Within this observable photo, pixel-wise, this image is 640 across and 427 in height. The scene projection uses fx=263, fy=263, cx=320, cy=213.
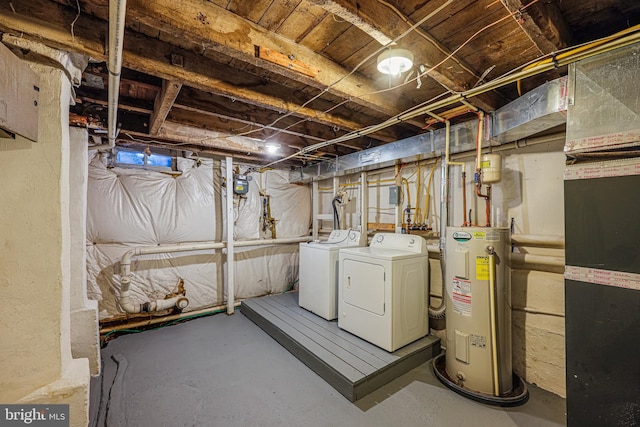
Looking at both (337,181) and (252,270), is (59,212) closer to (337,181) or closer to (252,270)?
(252,270)

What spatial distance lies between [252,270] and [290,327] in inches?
60.9

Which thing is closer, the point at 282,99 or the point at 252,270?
the point at 282,99

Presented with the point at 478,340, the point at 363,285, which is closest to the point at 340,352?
the point at 363,285

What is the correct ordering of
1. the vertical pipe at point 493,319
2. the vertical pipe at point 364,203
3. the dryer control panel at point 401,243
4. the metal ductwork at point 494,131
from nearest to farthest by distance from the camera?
the metal ductwork at point 494,131 < the vertical pipe at point 493,319 < the dryer control panel at point 401,243 < the vertical pipe at point 364,203

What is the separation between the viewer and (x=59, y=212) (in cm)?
125

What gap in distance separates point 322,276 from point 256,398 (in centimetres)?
139

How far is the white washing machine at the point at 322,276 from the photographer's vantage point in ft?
10.0

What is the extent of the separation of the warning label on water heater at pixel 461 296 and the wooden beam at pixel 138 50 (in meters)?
1.92

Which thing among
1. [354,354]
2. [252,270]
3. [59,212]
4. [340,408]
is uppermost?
[59,212]

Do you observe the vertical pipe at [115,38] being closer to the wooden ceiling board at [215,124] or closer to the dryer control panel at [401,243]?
the wooden ceiling board at [215,124]

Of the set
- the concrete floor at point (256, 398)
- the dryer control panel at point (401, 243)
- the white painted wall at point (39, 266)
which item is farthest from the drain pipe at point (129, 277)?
the dryer control panel at point (401, 243)

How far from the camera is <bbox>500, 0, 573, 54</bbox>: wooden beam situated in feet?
3.63

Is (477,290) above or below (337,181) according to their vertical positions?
below

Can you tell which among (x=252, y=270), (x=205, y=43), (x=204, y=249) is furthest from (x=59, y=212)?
(x=252, y=270)
